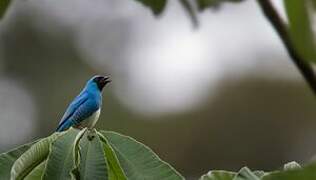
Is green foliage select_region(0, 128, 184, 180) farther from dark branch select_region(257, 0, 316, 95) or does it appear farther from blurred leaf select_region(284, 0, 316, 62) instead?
blurred leaf select_region(284, 0, 316, 62)

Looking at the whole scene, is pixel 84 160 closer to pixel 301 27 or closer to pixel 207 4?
pixel 207 4

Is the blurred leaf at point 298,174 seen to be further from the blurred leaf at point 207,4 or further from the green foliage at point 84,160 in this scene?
the blurred leaf at point 207,4

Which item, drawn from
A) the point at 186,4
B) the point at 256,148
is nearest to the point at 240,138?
the point at 256,148

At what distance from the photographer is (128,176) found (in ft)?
7.11

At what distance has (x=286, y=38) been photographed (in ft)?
5.68

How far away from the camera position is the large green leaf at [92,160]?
6.64 ft

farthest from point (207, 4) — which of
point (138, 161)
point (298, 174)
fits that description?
point (298, 174)

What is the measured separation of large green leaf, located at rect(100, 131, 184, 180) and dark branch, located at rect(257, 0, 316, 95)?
1.35ft

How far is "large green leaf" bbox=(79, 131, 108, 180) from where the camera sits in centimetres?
202

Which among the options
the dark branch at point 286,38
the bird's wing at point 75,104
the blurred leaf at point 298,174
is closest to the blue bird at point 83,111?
the bird's wing at point 75,104

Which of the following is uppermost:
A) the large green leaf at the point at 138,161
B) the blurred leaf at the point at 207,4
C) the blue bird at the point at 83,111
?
the blurred leaf at the point at 207,4

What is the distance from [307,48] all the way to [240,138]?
43.7ft

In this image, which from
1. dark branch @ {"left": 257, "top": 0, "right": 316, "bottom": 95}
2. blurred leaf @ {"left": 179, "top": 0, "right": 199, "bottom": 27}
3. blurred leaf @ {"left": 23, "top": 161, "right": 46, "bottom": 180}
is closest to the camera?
dark branch @ {"left": 257, "top": 0, "right": 316, "bottom": 95}

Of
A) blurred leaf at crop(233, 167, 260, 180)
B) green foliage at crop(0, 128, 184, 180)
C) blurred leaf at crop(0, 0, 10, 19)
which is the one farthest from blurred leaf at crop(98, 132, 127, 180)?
blurred leaf at crop(0, 0, 10, 19)
